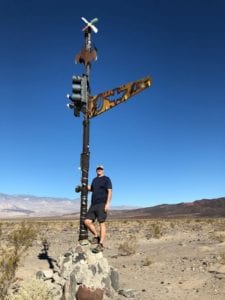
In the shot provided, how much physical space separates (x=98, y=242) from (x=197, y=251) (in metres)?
8.18

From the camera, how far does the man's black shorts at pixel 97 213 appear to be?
9.39 metres

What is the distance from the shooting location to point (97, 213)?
30.9 feet

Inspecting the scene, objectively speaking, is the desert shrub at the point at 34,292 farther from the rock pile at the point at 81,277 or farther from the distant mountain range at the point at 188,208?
the distant mountain range at the point at 188,208

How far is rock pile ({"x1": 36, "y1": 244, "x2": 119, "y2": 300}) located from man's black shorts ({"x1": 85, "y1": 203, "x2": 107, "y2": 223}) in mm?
647

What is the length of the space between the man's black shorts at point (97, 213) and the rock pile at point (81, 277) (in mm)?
647

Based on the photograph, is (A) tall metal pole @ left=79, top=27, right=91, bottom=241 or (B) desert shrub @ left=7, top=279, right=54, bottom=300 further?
(A) tall metal pole @ left=79, top=27, right=91, bottom=241

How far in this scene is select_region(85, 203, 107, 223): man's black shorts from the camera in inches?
370

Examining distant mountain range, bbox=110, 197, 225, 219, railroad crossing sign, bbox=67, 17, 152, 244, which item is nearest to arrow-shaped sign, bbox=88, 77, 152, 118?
railroad crossing sign, bbox=67, 17, 152, 244

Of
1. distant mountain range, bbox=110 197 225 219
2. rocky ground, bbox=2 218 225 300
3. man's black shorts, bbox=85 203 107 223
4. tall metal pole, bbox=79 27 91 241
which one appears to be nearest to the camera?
tall metal pole, bbox=79 27 91 241

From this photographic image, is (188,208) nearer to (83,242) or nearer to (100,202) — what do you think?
(100,202)

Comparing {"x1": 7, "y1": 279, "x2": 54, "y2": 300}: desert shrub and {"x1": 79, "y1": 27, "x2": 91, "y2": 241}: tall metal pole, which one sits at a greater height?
{"x1": 79, "y1": 27, "x2": 91, "y2": 241}: tall metal pole

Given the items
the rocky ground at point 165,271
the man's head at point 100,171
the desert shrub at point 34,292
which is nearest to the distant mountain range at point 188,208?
the rocky ground at point 165,271

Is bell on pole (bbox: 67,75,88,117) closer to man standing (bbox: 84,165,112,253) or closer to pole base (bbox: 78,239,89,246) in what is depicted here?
man standing (bbox: 84,165,112,253)

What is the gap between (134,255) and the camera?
54.5ft
